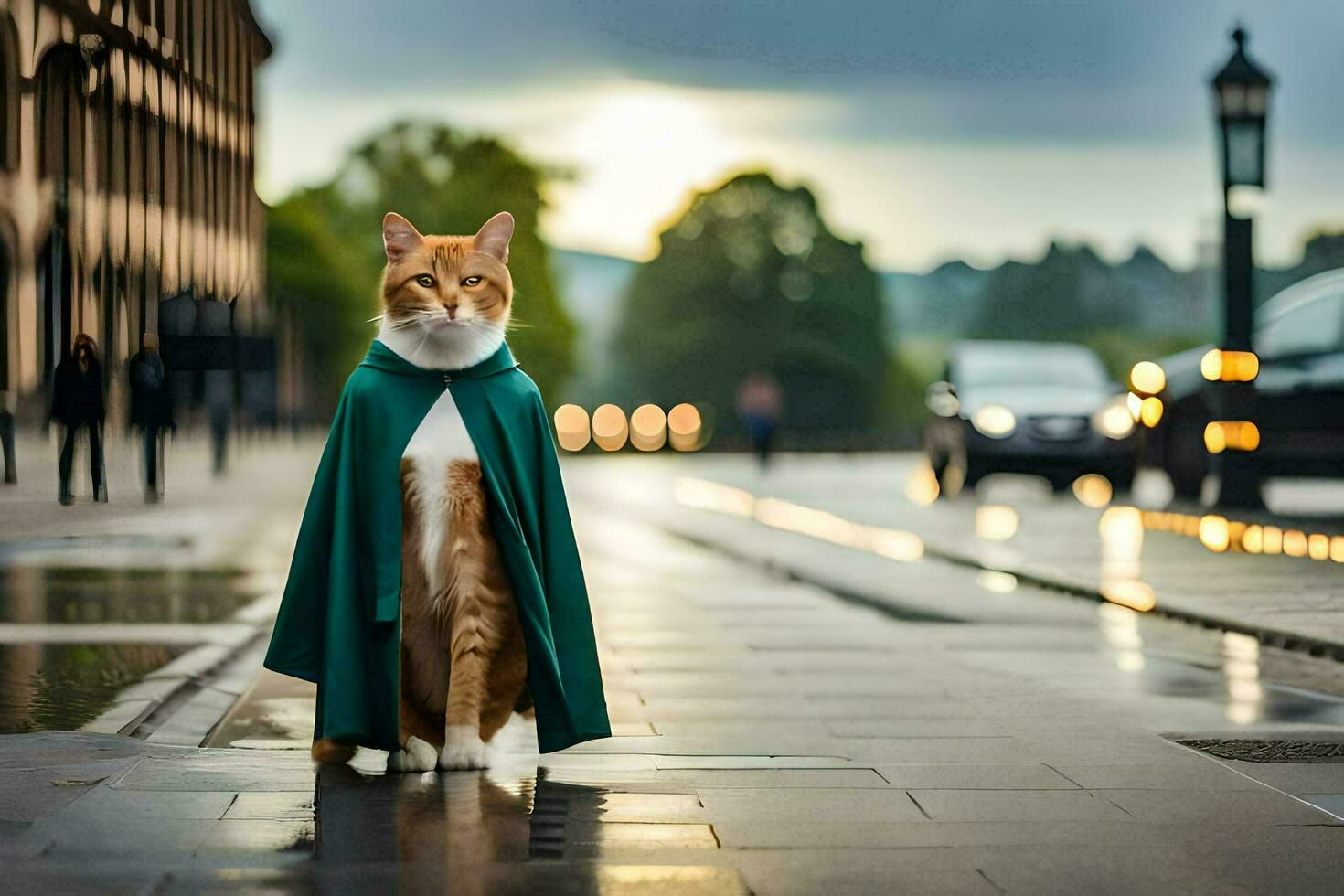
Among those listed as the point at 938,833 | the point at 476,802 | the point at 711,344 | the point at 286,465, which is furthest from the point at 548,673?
the point at 711,344

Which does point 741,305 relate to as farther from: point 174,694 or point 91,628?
point 174,694

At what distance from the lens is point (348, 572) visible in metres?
6.91

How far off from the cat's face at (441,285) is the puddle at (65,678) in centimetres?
242

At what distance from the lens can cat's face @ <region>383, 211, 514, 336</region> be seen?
22.9 feet

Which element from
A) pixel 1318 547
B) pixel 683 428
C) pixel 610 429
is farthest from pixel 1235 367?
pixel 610 429

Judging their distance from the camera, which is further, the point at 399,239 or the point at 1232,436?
the point at 1232,436

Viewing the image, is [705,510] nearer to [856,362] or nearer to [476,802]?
[476,802]

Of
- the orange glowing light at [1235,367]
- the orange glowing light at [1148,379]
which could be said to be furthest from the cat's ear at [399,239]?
the orange glowing light at [1148,379]

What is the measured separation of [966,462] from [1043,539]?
311 inches

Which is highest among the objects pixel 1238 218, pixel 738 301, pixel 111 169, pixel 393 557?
pixel 738 301

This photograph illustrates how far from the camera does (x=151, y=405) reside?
891cm

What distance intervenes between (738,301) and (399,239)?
8494cm

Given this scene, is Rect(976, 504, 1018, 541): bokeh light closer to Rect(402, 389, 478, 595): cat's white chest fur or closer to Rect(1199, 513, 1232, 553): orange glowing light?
Rect(1199, 513, 1232, 553): orange glowing light

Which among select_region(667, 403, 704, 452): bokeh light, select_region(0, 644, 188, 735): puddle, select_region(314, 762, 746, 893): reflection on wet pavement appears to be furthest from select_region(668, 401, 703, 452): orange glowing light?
select_region(314, 762, 746, 893): reflection on wet pavement
